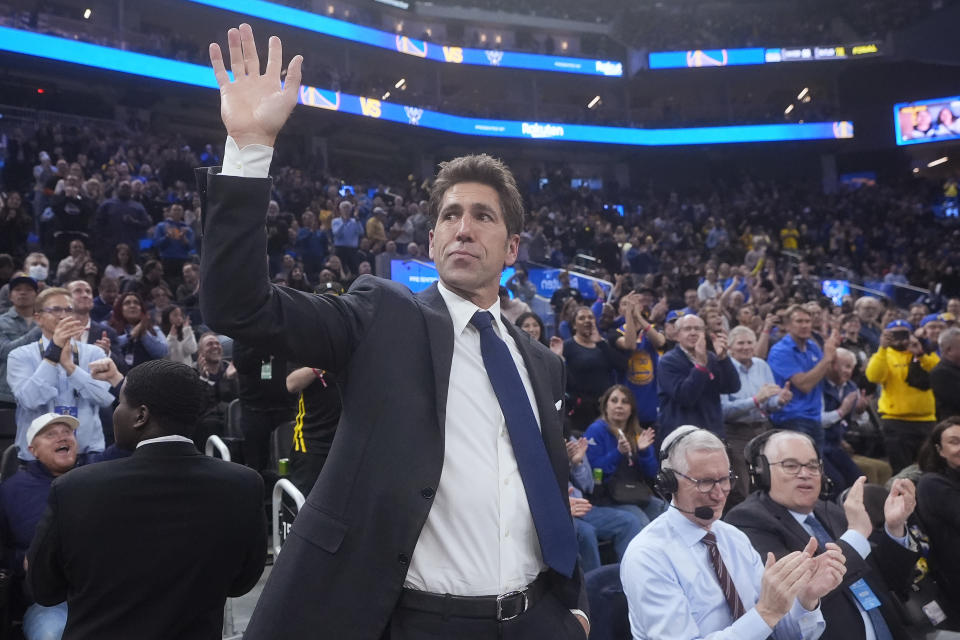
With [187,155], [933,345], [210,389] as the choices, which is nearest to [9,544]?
[210,389]

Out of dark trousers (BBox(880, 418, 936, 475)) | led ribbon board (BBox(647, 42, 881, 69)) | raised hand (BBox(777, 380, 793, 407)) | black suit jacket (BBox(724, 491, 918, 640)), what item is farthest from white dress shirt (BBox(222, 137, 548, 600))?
led ribbon board (BBox(647, 42, 881, 69))

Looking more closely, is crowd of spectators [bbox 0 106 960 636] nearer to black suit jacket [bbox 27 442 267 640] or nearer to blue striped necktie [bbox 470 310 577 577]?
blue striped necktie [bbox 470 310 577 577]

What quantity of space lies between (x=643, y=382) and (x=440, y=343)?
4.83 meters

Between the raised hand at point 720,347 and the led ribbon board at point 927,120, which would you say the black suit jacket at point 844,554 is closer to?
the raised hand at point 720,347

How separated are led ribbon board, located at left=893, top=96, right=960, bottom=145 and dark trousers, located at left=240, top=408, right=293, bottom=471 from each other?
29445 mm

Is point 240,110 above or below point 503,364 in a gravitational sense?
above

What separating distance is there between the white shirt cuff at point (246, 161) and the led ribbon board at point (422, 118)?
19690 mm

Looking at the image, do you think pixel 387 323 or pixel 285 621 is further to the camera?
pixel 387 323

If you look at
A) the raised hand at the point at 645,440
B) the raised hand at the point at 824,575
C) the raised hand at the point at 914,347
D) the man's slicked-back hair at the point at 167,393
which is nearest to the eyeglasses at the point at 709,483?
the raised hand at the point at 824,575

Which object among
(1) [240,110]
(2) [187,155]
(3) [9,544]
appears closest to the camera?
(1) [240,110]

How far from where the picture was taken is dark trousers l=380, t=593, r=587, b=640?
1.45 meters

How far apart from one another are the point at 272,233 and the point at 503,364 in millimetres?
9123

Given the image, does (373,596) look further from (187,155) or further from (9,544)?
(187,155)

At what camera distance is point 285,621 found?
142 cm
